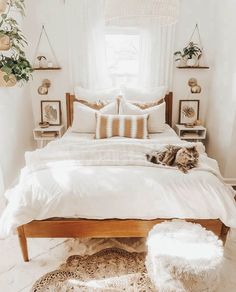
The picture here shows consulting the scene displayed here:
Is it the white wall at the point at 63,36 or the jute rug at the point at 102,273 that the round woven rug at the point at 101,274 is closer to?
the jute rug at the point at 102,273

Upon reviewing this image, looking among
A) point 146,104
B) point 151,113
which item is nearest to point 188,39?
point 146,104

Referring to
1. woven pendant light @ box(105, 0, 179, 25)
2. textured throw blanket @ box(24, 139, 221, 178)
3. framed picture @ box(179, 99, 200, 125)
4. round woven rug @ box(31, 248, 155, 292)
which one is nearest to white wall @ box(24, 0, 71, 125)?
textured throw blanket @ box(24, 139, 221, 178)

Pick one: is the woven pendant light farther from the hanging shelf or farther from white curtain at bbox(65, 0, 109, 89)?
the hanging shelf

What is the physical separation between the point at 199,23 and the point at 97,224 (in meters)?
2.82

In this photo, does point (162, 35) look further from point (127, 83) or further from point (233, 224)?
point (233, 224)

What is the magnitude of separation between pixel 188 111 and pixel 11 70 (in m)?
2.28

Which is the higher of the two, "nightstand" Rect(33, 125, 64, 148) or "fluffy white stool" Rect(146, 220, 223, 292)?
"nightstand" Rect(33, 125, 64, 148)

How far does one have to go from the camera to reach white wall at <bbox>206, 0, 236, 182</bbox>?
3.05 meters

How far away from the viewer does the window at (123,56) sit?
3.53 meters

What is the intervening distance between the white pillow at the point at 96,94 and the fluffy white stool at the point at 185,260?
2078mm

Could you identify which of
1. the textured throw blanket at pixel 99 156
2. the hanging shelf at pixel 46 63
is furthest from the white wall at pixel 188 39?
the hanging shelf at pixel 46 63

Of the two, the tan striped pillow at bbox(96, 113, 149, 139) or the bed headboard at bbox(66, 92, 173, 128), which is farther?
the bed headboard at bbox(66, 92, 173, 128)

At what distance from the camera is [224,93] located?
326 centimetres

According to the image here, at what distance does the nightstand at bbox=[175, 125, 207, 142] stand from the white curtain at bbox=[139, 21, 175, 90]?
57 centimetres
